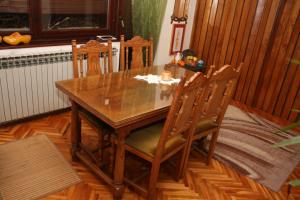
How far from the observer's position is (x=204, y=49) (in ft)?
13.9

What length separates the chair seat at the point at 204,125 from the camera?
2152 mm

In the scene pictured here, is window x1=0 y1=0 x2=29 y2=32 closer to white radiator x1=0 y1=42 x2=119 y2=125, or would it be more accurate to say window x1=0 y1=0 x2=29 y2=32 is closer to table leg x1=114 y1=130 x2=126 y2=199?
white radiator x1=0 y1=42 x2=119 y2=125

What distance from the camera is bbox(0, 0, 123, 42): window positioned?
2621 millimetres

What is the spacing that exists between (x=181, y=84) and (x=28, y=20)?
6.64ft

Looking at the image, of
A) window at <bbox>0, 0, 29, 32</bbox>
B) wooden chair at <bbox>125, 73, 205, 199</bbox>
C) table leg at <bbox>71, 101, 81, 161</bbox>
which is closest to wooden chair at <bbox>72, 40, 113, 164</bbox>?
table leg at <bbox>71, 101, 81, 161</bbox>

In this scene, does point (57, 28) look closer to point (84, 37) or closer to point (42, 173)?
point (84, 37)

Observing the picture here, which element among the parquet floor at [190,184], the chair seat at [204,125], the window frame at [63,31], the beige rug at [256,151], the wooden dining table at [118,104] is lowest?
the parquet floor at [190,184]

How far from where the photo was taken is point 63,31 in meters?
2.96

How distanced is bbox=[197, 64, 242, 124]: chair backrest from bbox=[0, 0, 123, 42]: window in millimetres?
1879

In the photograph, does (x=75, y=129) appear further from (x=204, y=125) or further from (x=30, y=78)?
(x=204, y=125)

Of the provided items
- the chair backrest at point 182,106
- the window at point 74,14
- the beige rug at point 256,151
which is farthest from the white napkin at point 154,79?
the window at point 74,14

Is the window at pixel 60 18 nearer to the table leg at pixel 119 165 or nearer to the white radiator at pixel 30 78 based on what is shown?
the white radiator at pixel 30 78

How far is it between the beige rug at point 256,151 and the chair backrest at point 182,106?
101 centimetres

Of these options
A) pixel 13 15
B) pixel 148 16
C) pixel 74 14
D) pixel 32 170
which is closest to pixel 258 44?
pixel 148 16
